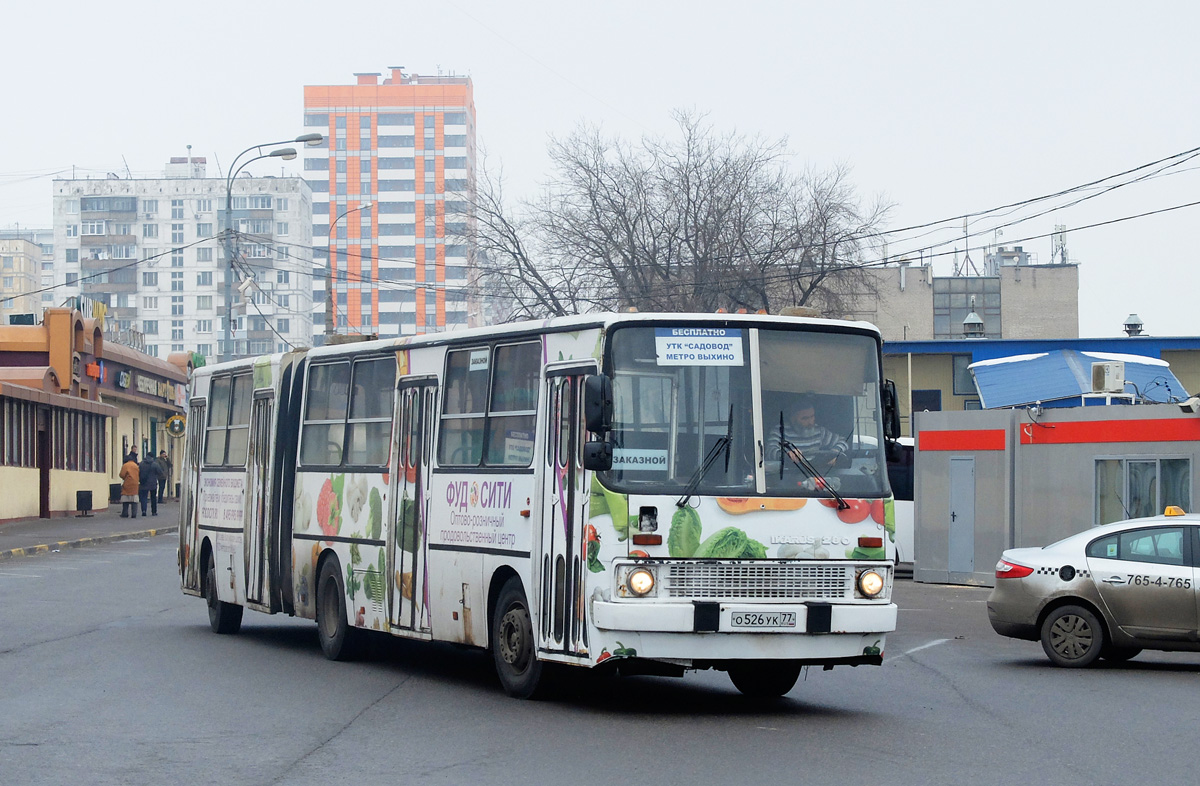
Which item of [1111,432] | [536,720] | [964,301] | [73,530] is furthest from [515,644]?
[964,301]

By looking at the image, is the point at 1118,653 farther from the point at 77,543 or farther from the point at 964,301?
the point at 964,301

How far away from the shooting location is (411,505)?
13.3 meters

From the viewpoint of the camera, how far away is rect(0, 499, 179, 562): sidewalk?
110 ft

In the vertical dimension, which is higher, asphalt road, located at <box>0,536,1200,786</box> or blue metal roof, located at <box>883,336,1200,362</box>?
blue metal roof, located at <box>883,336,1200,362</box>

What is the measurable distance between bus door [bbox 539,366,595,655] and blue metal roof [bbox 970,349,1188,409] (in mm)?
22671

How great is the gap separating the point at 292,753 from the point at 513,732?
1474 millimetres

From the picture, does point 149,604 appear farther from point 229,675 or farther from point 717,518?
point 717,518

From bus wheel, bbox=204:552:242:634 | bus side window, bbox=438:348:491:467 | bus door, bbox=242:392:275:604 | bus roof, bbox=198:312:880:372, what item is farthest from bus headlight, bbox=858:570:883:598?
bus wheel, bbox=204:552:242:634

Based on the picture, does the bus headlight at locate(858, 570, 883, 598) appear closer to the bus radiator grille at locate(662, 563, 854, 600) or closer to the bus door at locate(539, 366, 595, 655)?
the bus radiator grille at locate(662, 563, 854, 600)

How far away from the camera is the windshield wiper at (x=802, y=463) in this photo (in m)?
10.8

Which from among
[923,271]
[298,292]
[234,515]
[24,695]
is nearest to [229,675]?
[24,695]

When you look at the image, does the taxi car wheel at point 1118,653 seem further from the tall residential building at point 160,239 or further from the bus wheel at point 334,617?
the tall residential building at point 160,239

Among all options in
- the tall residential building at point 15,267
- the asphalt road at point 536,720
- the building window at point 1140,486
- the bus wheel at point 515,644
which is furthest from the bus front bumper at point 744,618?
the tall residential building at point 15,267

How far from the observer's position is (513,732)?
9.91m
